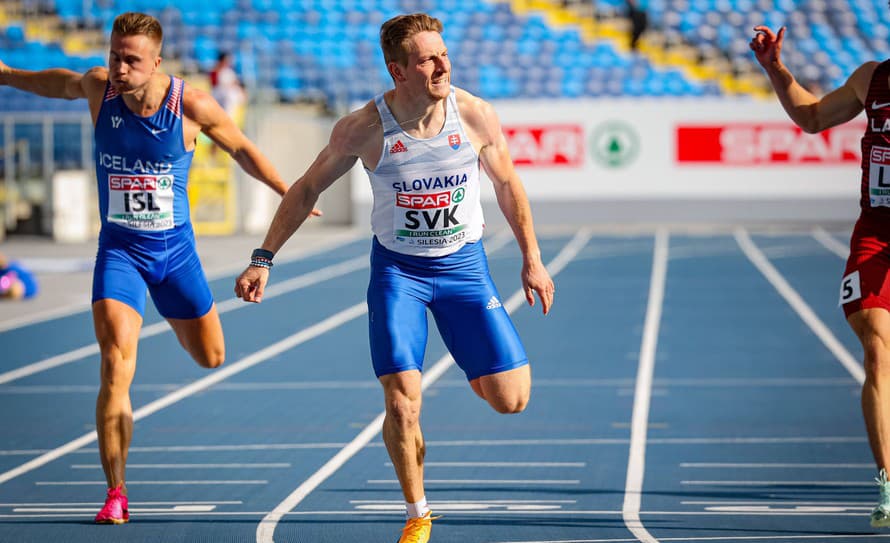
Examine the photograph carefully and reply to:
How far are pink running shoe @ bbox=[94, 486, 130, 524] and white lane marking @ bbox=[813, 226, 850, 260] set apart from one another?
14.7 metres

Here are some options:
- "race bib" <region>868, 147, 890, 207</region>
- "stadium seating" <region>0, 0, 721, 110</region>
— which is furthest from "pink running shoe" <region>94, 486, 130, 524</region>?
"stadium seating" <region>0, 0, 721, 110</region>

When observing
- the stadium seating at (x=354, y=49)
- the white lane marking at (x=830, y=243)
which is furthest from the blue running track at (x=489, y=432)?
the stadium seating at (x=354, y=49)

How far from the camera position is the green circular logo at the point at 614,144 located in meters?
26.6

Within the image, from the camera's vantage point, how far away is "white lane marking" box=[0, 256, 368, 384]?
1141 cm

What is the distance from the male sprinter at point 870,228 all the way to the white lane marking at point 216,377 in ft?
13.5

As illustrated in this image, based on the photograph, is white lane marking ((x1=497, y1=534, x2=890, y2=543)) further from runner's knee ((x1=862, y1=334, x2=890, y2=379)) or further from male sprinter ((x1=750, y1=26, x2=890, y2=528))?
runner's knee ((x1=862, y1=334, x2=890, y2=379))

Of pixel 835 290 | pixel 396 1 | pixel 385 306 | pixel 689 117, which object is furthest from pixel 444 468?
pixel 396 1

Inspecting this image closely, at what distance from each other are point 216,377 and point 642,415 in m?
3.40

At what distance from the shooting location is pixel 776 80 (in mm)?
6410

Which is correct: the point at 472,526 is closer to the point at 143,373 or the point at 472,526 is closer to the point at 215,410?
the point at 215,410

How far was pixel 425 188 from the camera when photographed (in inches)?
227

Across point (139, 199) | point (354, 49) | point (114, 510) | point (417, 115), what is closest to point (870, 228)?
point (417, 115)

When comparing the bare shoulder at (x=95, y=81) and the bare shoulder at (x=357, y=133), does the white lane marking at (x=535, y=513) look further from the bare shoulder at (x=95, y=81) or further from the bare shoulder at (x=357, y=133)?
the bare shoulder at (x=95, y=81)

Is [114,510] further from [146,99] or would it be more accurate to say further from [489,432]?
[489,432]
